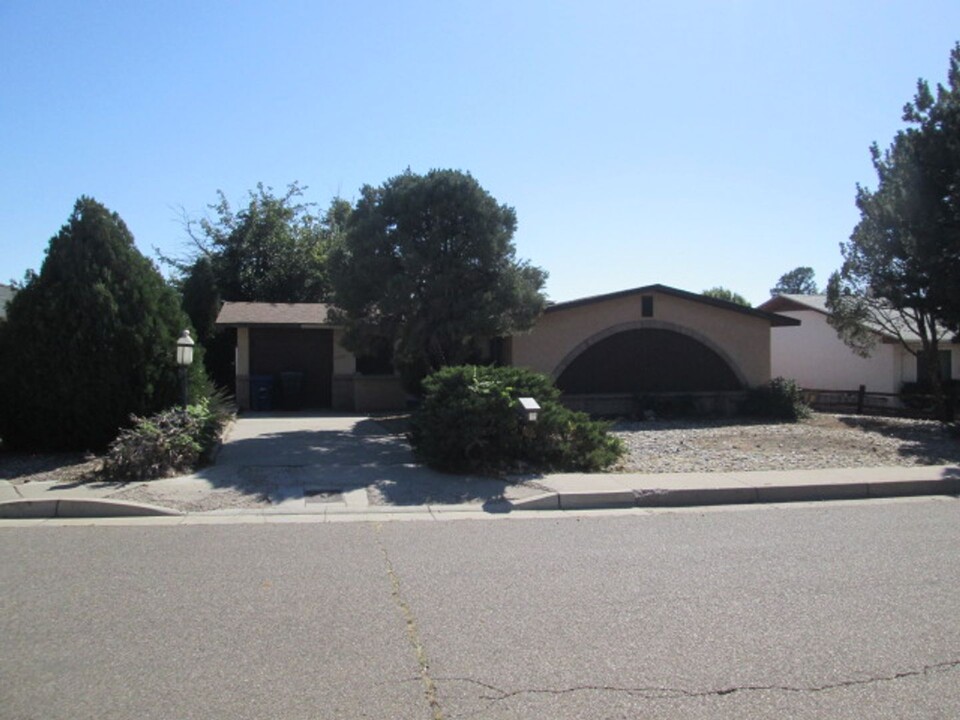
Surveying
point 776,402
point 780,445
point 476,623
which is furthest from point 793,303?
point 476,623

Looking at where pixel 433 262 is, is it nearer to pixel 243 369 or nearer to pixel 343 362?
pixel 343 362

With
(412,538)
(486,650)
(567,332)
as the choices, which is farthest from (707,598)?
(567,332)

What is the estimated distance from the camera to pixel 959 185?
57.5ft

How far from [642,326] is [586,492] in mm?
11520

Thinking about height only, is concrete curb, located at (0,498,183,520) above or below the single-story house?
below

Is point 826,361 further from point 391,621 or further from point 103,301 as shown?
point 391,621

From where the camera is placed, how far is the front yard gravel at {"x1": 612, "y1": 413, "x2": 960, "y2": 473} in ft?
39.7

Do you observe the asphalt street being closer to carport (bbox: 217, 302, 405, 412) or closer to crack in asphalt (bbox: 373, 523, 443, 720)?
crack in asphalt (bbox: 373, 523, 443, 720)

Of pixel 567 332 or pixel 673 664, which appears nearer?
pixel 673 664

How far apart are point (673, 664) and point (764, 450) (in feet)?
34.0

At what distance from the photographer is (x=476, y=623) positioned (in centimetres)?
484

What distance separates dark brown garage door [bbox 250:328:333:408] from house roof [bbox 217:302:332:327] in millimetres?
370

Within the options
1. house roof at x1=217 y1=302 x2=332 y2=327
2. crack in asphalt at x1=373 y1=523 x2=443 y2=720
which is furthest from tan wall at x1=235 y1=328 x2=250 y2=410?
crack in asphalt at x1=373 y1=523 x2=443 y2=720

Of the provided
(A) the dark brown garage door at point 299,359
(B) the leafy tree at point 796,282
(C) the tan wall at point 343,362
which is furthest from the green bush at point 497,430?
(B) the leafy tree at point 796,282
